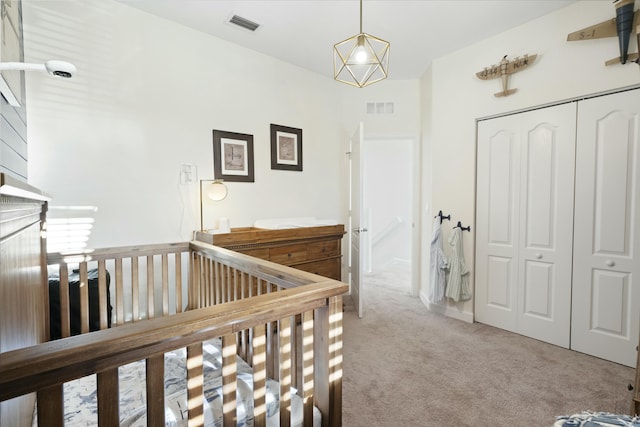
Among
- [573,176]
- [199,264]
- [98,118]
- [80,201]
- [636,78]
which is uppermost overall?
[636,78]

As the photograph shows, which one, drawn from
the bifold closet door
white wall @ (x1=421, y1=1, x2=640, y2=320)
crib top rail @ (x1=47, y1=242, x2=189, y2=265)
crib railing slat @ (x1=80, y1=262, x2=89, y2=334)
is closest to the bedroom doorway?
white wall @ (x1=421, y1=1, x2=640, y2=320)

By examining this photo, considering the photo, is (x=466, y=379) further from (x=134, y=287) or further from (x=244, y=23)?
(x=244, y=23)

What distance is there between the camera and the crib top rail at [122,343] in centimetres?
59

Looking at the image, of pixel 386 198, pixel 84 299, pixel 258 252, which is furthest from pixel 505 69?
pixel 84 299

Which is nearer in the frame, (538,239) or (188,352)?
(188,352)

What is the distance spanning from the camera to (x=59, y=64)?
1018 mm

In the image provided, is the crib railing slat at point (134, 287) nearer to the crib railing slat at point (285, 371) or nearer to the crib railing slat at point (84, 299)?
the crib railing slat at point (84, 299)

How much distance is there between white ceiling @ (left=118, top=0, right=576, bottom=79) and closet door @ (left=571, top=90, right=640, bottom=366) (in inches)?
39.2

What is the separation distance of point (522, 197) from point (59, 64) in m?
3.23

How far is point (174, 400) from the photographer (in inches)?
44.8

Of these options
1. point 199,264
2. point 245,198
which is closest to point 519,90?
point 245,198

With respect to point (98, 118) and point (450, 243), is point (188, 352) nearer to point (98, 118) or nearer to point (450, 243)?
point (98, 118)

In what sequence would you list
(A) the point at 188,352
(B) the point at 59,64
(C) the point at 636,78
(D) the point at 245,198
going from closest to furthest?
(A) the point at 188,352 < (B) the point at 59,64 < (C) the point at 636,78 < (D) the point at 245,198

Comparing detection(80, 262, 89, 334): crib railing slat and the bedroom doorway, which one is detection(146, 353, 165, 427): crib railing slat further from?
Answer: the bedroom doorway
